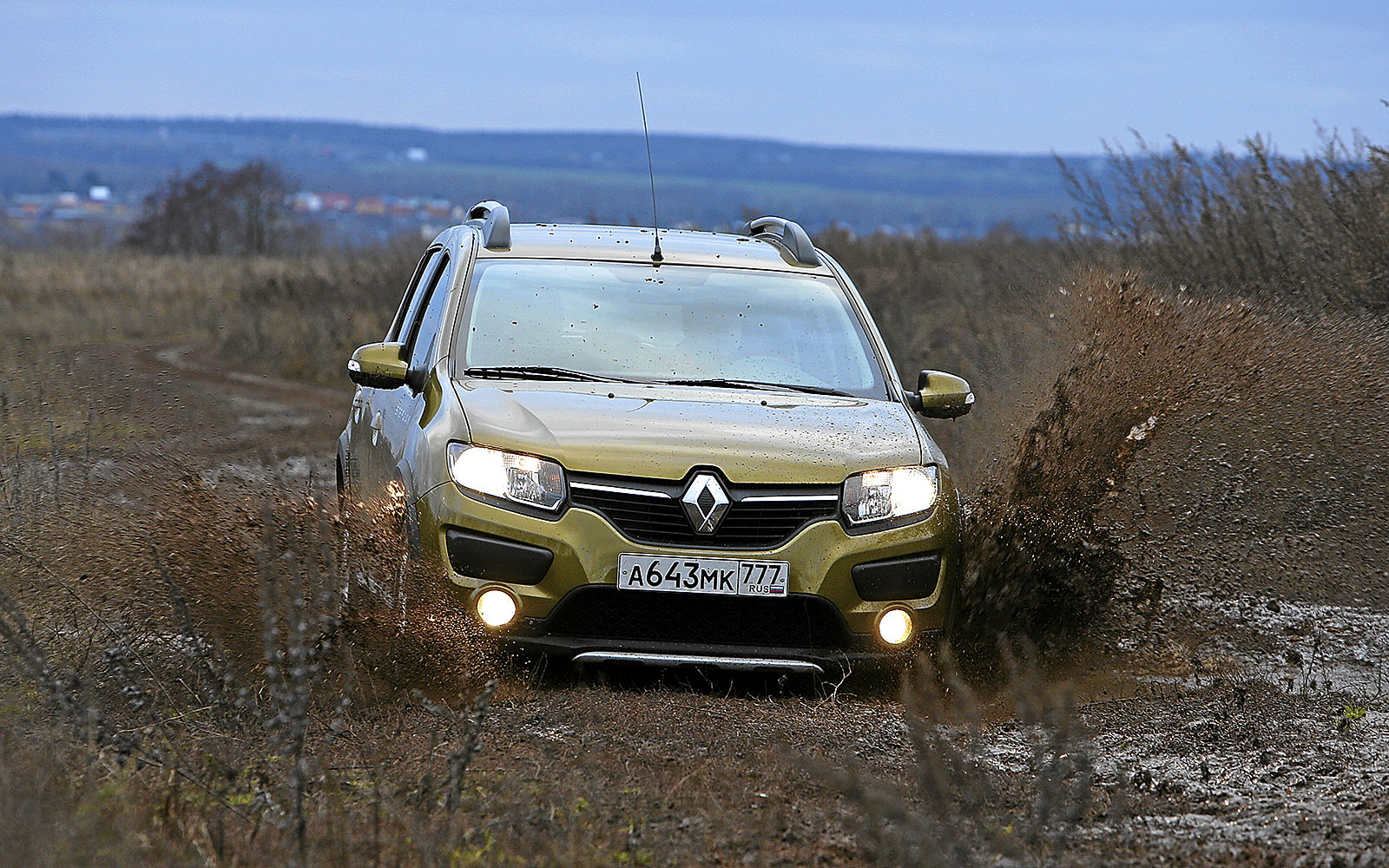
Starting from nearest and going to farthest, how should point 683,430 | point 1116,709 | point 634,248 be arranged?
1. point 683,430
2. point 1116,709
3. point 634,248

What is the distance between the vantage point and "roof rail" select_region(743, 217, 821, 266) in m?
7.26

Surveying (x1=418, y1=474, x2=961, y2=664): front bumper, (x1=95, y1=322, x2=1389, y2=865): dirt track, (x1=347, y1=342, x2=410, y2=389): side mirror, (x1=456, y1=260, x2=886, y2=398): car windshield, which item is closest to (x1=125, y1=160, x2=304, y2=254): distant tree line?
(x1=95, y1=322, x2=1389, y2=865): dirt track

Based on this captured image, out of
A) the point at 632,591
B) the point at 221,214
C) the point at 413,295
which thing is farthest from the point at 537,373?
the point at 221,214

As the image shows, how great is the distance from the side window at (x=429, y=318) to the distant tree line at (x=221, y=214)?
2377 inches

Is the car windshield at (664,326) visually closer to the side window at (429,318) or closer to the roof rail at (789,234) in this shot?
the side window at (429,318)

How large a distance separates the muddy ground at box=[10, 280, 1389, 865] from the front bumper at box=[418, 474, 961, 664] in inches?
6.4

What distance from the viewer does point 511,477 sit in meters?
5.39

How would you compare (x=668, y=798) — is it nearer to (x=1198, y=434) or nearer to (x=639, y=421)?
(x=639, y=421)

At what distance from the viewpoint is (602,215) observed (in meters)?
25.4

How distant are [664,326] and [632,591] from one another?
155cm

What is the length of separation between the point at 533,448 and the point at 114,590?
1.58 m

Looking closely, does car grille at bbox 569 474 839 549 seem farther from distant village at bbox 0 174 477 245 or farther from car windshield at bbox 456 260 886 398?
distant village at bbox 0 174 477 245

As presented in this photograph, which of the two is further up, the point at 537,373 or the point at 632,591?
the point at 537,373

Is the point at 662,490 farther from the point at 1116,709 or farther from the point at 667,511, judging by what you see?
the point at 1116,709
